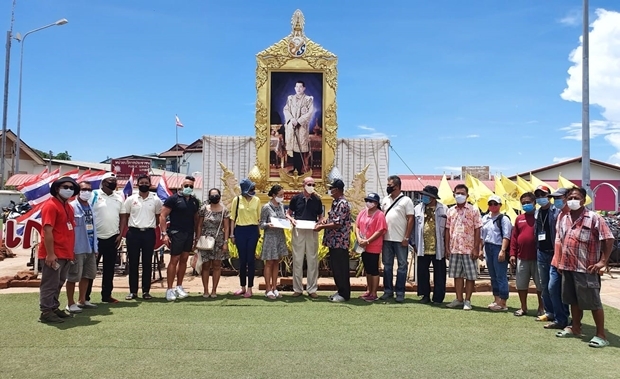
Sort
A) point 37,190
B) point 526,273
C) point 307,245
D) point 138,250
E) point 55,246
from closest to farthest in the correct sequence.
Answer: point 55,246
point 526,273
point 138,250
point 307,245
point 37,190

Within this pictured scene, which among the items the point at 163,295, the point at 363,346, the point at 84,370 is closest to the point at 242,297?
the point at 163,295

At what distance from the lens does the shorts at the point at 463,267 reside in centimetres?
638

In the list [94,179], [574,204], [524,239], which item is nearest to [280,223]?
[524,239]

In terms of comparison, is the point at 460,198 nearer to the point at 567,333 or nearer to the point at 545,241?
the point at 545,241

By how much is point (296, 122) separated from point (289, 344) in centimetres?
877

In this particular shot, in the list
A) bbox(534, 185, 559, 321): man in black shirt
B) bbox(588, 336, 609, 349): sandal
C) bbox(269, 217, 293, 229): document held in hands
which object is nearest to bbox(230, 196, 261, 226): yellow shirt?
bbox(269, 217, 293, 229): document held in hands

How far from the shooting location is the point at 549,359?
4246 mm

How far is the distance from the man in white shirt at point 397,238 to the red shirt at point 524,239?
1.42 meters

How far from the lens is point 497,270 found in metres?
6.38

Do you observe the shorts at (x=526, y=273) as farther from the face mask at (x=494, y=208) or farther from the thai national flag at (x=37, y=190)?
the thai national flag at (x=37, y=190)

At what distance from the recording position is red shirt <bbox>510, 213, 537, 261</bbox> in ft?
19.6

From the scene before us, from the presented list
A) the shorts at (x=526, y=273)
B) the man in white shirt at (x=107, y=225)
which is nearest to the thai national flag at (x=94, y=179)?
the man in white shirt at (x=107, y=225)

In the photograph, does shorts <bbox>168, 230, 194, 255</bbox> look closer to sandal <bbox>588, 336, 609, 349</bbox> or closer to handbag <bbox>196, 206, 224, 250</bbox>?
handbag <bbox>196, 206, 224, 250</bbox>

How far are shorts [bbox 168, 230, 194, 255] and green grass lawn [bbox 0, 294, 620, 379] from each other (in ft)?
2.56
